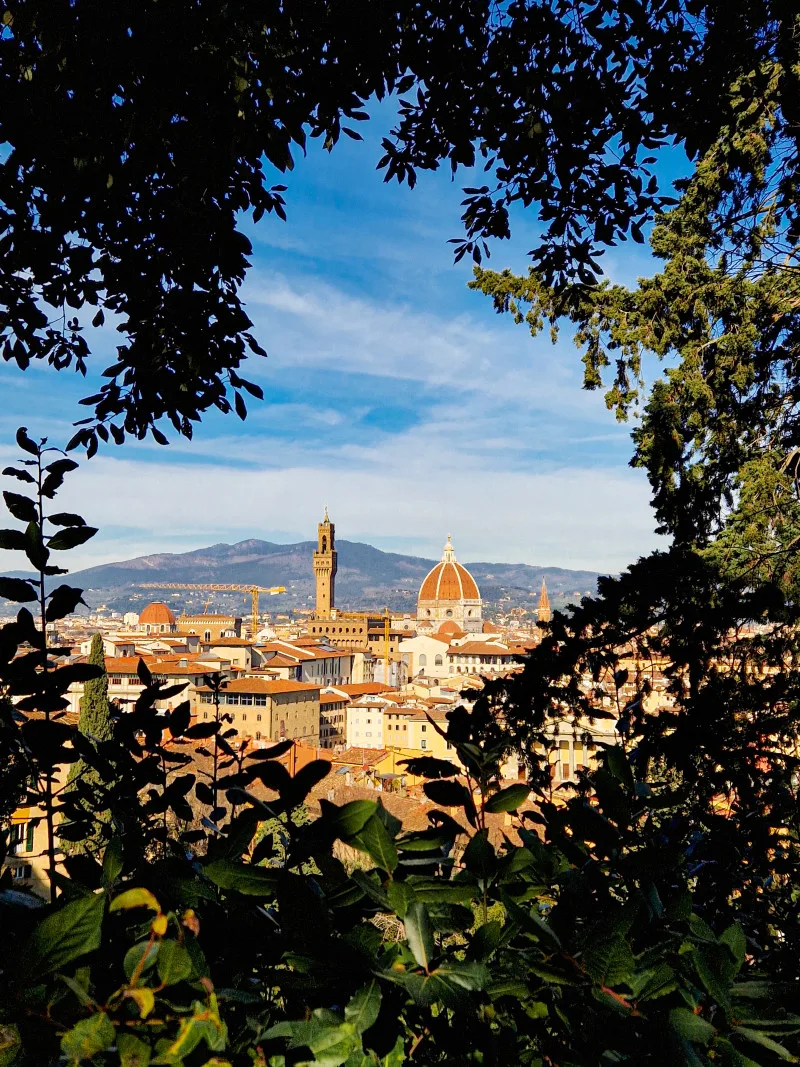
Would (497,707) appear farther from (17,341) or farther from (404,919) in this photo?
(17,341)

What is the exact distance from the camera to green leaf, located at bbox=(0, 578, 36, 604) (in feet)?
4.41

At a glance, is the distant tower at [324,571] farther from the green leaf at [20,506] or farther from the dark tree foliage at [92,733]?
the green leaf at [20,506]

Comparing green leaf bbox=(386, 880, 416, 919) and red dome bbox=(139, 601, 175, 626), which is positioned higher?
green leaf bbox=(386, 880, 416, 919)

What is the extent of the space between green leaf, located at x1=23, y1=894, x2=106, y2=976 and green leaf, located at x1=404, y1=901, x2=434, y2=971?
269mm

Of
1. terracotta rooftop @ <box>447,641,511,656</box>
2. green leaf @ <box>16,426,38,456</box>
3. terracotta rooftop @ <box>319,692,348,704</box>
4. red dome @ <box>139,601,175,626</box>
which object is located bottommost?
terracotta rooftop @ <box>319,692,348,704</box>

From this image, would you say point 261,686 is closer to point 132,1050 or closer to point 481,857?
point 481,857

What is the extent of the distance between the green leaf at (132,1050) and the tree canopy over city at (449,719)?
0.02m

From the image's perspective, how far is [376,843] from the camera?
2.54 ft

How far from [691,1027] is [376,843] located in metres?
0.32

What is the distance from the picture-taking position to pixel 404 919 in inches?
28.4

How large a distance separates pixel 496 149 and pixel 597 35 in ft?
1.71

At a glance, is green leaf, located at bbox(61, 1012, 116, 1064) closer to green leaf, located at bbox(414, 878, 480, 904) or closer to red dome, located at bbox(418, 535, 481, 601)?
green leaf, located at bbox(414, 878, 480, 904)

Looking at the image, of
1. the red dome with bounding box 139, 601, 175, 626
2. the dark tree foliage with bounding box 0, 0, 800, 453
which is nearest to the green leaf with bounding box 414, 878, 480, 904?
the dark tree foliage with bounding box 0, 0, 800, 453

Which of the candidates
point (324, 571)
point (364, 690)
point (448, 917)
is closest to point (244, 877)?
point (448, 917)
